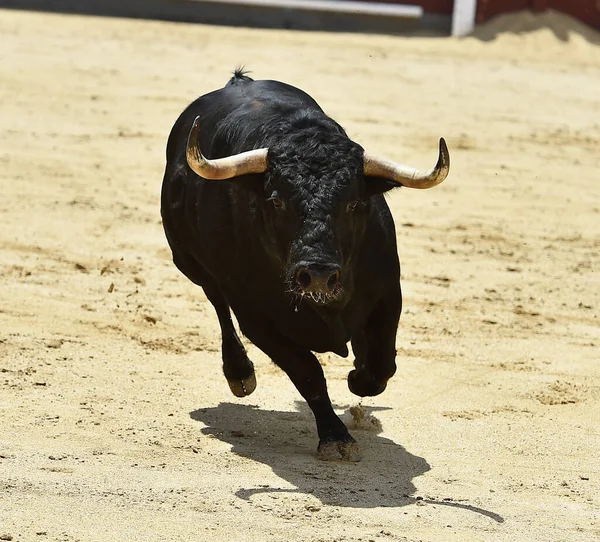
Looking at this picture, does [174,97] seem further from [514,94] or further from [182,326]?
[182,326]

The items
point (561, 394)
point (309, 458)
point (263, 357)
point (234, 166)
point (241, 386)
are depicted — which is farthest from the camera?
point (263, 357)

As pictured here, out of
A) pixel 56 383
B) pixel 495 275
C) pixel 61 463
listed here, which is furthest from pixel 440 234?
pixel 61 463

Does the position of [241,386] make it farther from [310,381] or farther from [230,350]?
[310,381]

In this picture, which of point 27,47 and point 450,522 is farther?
point 27,47

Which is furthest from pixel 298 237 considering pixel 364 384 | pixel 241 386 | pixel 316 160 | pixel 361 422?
pixel 241 386

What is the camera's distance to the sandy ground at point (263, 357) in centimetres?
415

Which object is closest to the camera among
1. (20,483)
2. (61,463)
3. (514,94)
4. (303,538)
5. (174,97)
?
(303,538)

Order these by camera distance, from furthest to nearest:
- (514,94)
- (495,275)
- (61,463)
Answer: (514,94)
(495,275)
(61,463)

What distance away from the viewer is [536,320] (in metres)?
6.86

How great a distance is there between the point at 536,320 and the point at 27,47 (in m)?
7.37

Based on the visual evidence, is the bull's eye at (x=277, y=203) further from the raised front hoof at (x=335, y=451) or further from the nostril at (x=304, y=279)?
the raised front hoof at (x=335, y=451)

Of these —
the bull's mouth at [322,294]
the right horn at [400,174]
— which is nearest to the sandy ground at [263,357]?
the bull's mouth at [322,294]

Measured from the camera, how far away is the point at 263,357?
6203 millimetres

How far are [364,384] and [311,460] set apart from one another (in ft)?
1.70
